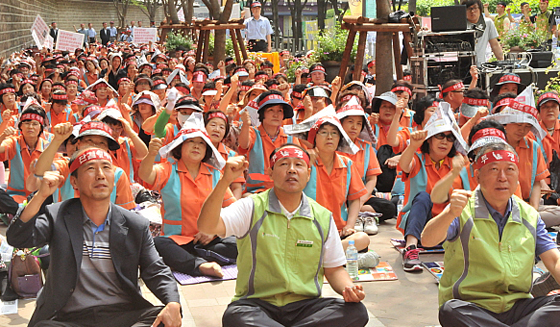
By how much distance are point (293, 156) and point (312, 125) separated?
6.92 ft

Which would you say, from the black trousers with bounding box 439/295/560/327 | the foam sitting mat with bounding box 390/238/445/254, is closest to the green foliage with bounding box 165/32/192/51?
the foam sitting mat with bounding box 390/238/445/254

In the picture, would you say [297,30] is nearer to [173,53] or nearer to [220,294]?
[173,53]

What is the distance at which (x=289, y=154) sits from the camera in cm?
430

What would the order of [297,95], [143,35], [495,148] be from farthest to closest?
[143,35] → [297,95] → [495,148]

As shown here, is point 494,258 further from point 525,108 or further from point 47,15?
point 47,15

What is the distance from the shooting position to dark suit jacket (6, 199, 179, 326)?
3844mm

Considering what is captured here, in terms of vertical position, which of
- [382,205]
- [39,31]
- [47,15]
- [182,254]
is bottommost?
Answer: [382,205]

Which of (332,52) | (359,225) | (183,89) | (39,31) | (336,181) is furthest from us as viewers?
(39,31)

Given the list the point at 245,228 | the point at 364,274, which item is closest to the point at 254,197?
the point at 245,228

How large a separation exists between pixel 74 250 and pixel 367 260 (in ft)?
9.91

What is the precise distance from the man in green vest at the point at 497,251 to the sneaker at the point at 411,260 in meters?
1.97

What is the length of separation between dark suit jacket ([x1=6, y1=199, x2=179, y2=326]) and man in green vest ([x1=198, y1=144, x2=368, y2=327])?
0.40 metres

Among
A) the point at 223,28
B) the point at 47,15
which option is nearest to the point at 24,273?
the point at 223,28

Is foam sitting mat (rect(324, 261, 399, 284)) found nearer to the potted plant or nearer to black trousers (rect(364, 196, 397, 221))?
black trousers (rect(364, 196, 397, 221))
